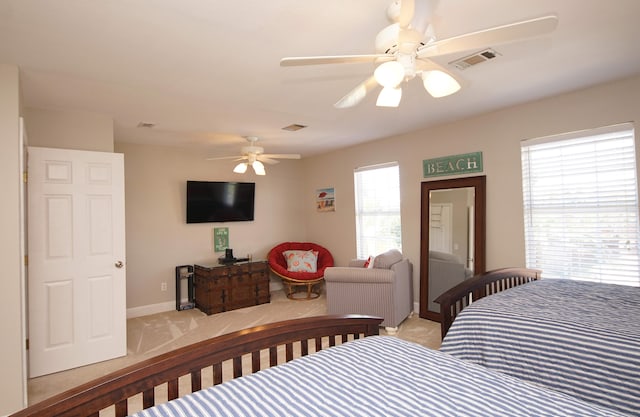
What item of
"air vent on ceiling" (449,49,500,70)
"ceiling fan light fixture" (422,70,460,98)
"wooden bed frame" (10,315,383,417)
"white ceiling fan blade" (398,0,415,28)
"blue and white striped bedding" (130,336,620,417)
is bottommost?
"blue and white striped bedding" (130,336,620,417)

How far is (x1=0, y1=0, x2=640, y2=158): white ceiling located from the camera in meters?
1.84

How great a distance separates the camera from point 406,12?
1380 millimetres

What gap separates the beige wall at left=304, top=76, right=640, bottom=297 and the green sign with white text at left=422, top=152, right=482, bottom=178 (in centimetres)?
7

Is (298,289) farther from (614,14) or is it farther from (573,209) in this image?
(614,14)

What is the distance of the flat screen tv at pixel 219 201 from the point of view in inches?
210

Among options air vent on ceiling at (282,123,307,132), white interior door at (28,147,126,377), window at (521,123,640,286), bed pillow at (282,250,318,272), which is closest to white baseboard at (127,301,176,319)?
white interior door at (28,147,126,377)

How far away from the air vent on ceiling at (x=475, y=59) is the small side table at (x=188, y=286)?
4.43m

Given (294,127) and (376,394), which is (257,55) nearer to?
(294,127)

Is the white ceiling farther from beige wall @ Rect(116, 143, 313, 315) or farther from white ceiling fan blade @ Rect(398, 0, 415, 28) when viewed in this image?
beige wall @ Rect(116, 143, 313, 315)

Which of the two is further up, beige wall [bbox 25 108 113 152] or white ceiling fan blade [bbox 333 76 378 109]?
beige wall [bbox 25 108 113 152]

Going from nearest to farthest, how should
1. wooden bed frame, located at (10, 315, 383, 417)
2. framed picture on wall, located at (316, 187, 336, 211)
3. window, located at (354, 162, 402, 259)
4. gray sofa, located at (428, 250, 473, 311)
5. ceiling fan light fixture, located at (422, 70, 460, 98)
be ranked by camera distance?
wooden bed frame, located at (10, 315, 383, 417) < ceiling fan light fixture, located at (422, 70, 460, 98) < gray sofa, located at (428, 250, 473, 311) < window, located at (354, 162, 402, 259) < framed picture on wall, located at (316, 187, 336, 211)

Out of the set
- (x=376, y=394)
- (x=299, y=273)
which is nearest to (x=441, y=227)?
(x=299, y=273)

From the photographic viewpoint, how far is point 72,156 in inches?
128

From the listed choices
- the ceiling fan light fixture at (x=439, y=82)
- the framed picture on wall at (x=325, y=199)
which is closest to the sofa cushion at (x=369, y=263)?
the framed picture on wall at (x=325, y=199)
